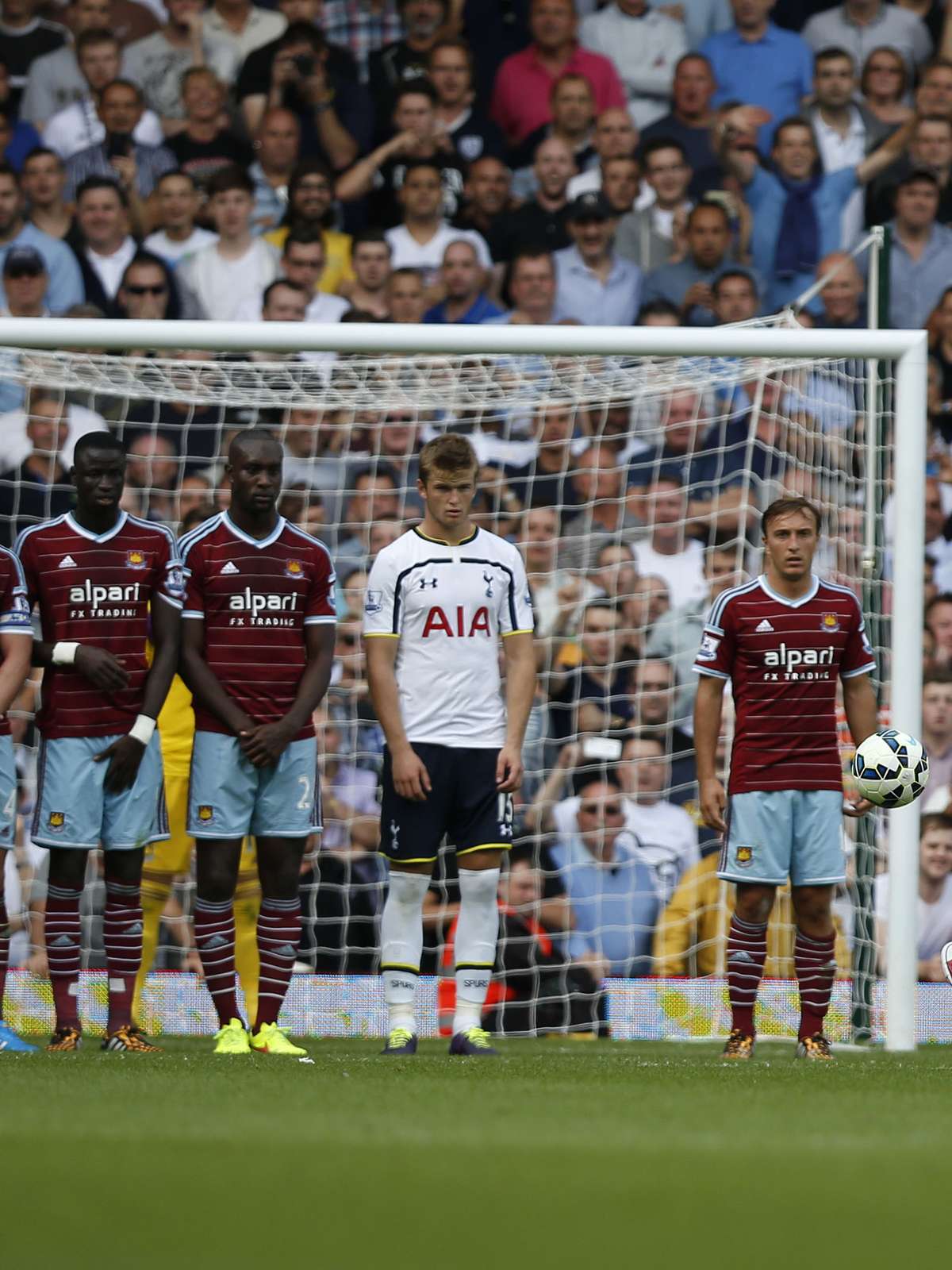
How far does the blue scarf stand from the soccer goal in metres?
2.47

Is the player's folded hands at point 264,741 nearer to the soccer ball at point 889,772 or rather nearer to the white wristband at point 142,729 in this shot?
the white wristband at point 142,729

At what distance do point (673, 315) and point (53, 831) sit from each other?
6294mm

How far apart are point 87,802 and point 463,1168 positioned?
3229mm

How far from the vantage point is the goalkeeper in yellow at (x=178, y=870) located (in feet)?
24.8

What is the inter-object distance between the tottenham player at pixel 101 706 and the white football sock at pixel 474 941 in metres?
1.08

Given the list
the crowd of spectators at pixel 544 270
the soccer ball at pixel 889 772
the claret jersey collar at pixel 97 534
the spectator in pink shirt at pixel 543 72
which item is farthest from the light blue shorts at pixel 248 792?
the spectator in pink shirt at pixel 543 72

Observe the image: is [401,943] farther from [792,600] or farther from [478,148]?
[478,148]

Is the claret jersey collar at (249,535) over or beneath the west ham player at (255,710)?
over

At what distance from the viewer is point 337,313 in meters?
11.8

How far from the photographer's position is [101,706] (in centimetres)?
661

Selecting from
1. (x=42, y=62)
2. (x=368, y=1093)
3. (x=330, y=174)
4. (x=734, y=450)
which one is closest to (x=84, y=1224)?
(x=368, y=1093)

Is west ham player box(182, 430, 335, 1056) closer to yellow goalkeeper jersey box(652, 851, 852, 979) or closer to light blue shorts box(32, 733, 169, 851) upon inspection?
light blue shorts box(32, 733, 169, 851)

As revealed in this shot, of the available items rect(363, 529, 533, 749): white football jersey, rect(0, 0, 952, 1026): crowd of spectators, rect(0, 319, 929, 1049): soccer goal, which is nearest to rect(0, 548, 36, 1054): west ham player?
rect(363, 529, 533, 749): white football jersey

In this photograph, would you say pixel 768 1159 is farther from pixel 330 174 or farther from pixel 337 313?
pixel 330 174
